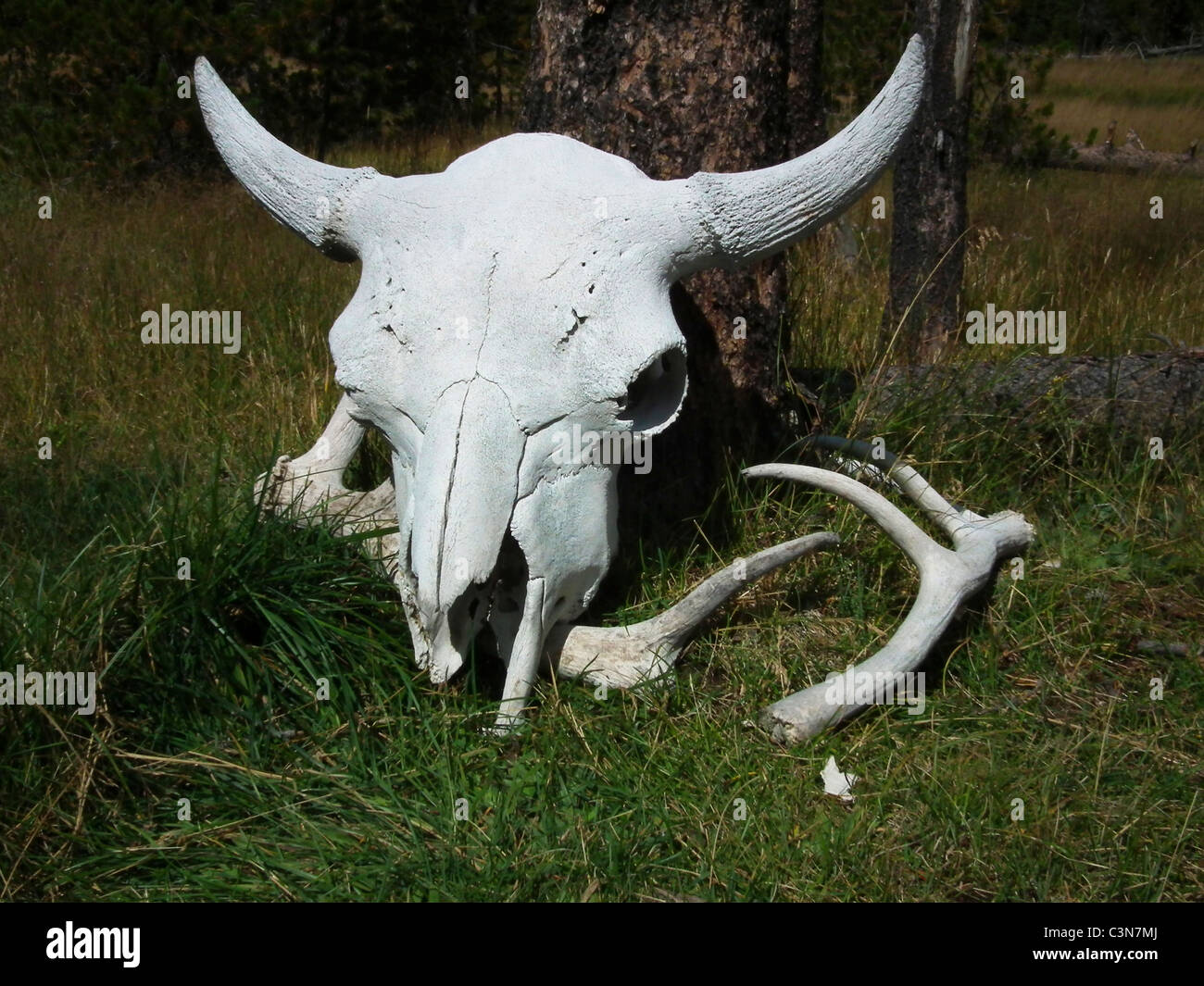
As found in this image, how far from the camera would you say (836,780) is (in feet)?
10.3

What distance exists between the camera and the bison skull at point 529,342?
9.24ft

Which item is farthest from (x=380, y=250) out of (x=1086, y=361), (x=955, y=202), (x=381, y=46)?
(x=381, y=46)

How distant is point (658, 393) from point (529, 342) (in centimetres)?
38

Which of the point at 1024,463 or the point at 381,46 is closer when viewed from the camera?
the point at 1024,463

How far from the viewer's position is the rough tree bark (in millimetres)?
4008

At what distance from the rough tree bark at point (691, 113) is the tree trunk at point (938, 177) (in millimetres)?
2457

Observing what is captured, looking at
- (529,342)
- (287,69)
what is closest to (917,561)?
(529,342)

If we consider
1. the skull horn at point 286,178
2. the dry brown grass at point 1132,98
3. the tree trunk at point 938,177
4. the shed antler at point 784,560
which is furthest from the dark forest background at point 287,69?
the shed antler at point 784,560

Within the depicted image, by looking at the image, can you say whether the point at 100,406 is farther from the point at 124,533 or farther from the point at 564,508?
the point at 564,508

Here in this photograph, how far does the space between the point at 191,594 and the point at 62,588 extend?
0.35 metres

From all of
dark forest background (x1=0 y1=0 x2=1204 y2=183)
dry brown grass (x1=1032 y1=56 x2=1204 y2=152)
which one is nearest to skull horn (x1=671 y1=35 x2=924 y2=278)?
dark forest background (x1=0 y1=0 x2=1204 y2=183)

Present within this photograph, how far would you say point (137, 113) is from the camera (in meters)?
9.52

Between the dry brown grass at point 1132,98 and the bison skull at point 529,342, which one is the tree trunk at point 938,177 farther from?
the dry brown grass at point 1132,98

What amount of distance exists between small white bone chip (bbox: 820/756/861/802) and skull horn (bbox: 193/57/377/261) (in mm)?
1894
